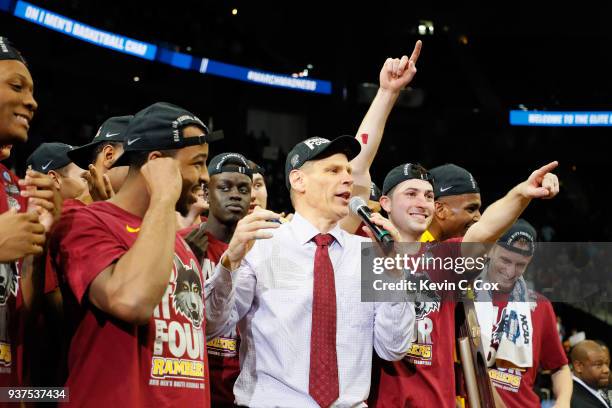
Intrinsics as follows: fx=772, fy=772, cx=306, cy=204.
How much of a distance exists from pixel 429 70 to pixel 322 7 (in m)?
3.31

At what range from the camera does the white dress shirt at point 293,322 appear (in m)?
2.93

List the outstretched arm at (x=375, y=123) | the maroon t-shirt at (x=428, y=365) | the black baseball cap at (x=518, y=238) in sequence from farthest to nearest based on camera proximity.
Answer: the black baseball cap at (x=518, y=238), the outstretched arm at (x=375, y=123), the maroon t-shirt at (x=428, y=365)

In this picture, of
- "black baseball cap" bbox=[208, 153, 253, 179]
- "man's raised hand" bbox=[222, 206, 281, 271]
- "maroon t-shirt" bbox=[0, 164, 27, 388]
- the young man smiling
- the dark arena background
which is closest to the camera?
the young man smiling

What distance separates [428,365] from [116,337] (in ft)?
5.49

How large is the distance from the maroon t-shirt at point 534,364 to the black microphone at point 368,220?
65.7 inches

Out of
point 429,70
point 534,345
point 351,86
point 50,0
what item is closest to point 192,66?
point 50,0

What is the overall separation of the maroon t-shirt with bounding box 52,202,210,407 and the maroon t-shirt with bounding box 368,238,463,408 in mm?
1122

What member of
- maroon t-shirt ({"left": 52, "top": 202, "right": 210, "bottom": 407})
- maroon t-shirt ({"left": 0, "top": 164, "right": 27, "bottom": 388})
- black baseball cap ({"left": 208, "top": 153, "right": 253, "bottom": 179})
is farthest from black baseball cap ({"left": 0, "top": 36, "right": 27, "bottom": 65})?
black baseball cap ({"left": 208, "top": 153, "right": 253, "bottom": 179})

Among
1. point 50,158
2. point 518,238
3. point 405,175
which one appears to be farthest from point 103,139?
point 518,238

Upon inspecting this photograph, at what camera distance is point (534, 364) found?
4621 millimetres

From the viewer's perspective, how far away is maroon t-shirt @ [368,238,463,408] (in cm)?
342

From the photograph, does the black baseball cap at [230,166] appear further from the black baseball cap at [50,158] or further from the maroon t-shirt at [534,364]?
the maroon t-shirt at [534,364]

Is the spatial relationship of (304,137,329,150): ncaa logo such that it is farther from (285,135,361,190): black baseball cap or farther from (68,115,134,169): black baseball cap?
(68,115,134,169): black baseball cap

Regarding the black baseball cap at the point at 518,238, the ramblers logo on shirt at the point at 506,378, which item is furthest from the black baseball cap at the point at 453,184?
the ramblers logo on shirt at the point at 506,378
